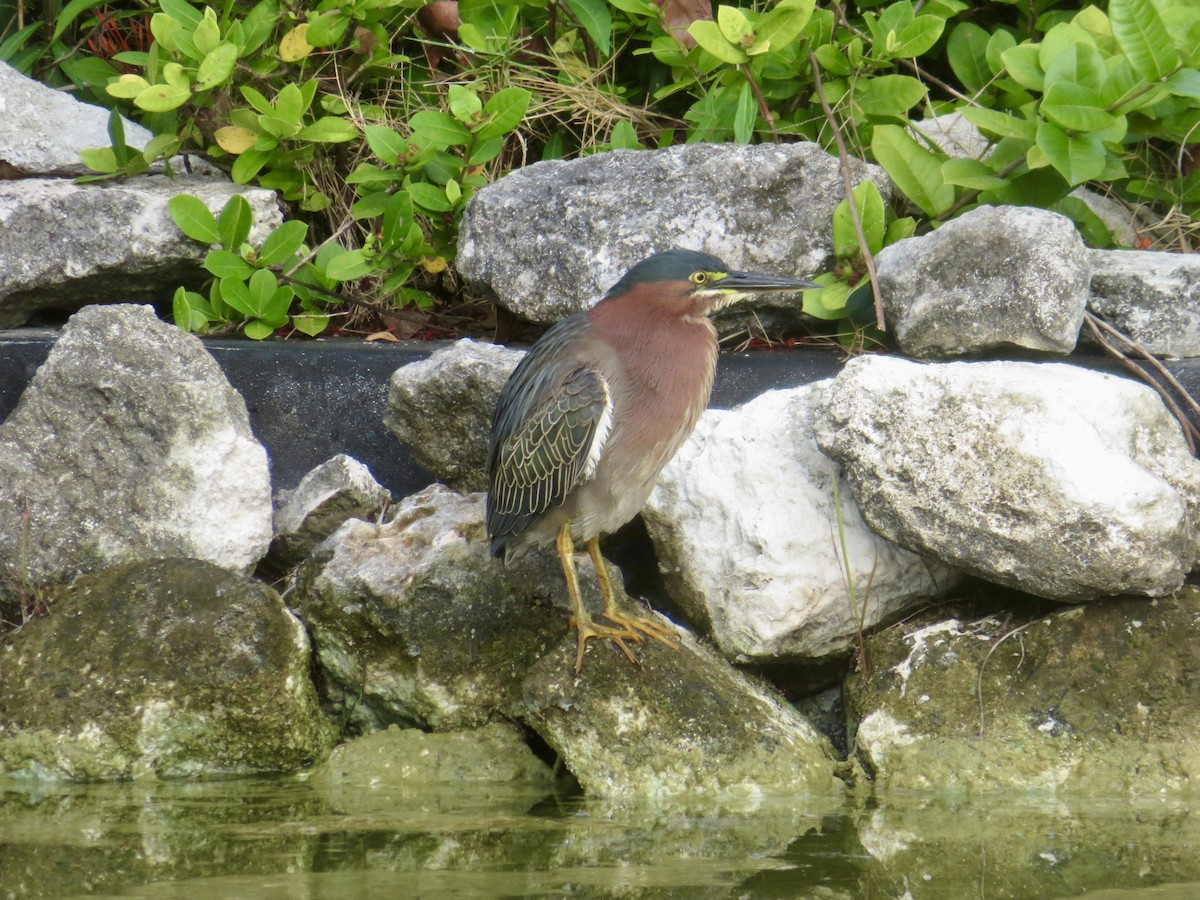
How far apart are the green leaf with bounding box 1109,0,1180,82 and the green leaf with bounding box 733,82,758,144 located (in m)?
1.33

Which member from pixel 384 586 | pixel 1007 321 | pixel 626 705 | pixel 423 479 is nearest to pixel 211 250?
pixel 423 479

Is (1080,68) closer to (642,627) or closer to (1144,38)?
(1144,38)

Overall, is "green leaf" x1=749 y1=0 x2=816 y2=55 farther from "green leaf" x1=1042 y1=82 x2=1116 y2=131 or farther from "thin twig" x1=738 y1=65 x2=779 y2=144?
"green leaf" x1=1042 y1=82 x2=1116 y2=131

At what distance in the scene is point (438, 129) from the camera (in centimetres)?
502

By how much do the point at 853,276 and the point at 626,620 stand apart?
160cm

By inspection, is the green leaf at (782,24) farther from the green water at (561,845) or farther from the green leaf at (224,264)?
the green water at (561,845)

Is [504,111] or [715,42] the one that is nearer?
[715,42]

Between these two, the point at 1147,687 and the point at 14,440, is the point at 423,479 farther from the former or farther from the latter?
the point at 1147,687

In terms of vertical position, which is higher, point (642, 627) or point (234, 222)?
point (234, 222)

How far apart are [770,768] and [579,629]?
645mm

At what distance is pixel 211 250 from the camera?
15.8ft

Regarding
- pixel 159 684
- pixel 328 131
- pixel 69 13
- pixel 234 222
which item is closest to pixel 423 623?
pixel 159 684

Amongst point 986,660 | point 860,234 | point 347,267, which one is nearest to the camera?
point 986,660

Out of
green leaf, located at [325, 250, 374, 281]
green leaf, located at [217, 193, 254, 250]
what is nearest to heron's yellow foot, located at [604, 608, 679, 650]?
green leaf, located at [325, 250, 374, 281]
